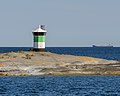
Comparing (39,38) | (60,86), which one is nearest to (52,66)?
(60,86)

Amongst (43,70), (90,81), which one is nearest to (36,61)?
(43,70)

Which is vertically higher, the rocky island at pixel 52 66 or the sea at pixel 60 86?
the rocky island at pixel 52 66

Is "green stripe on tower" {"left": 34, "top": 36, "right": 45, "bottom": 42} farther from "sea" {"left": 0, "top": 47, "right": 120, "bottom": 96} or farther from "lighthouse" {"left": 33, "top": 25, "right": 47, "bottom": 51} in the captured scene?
"sea" {"left": 0, "top": 47, "right": 120, "bottom": 96}

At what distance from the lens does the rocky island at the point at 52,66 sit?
82.9 metres

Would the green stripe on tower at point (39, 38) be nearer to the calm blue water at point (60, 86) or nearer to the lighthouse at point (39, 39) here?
the lighthouse at point (39, 39)

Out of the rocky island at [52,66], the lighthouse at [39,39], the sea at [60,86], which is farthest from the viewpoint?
the lighthouse at [39,39]

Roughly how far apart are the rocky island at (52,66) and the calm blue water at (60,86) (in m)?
0.90

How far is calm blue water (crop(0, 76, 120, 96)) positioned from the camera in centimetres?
6669

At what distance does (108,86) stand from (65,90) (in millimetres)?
7629

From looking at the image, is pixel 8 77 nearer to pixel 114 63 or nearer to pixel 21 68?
pixel 21 68

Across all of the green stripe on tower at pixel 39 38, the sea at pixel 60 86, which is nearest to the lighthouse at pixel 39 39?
the green stripe on tower at pixel 39 38

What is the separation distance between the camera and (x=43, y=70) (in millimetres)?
83562

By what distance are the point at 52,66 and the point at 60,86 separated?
11.0 m

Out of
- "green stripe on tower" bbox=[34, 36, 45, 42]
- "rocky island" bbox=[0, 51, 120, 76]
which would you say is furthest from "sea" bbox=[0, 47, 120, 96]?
"green stripe on tower" bbox=[34, 36, 45, 42]
